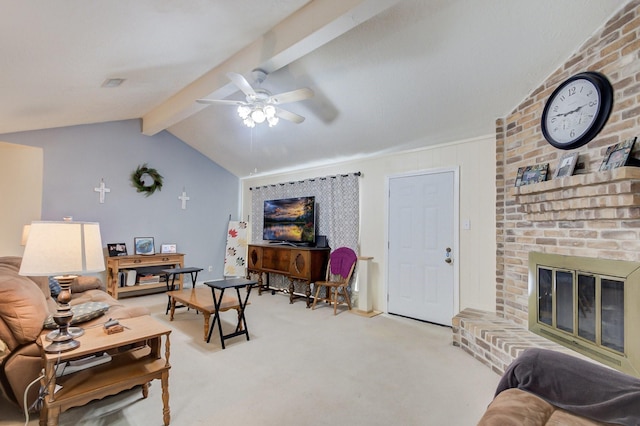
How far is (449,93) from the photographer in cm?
310

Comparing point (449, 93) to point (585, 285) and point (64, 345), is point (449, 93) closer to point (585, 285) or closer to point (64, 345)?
point (585, 285)

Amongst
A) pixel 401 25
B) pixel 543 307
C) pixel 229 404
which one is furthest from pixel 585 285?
pixel 229 404

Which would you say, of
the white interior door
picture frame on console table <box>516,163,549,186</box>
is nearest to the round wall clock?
picture frame on console table <box>516,163,549,186</box>

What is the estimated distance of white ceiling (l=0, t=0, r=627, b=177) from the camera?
210 centimetres

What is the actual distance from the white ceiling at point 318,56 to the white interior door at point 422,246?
62 centimetres

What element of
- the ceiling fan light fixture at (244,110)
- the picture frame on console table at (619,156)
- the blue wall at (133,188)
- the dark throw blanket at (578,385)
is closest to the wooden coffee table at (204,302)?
the ceiling fan light fixture at (244,110)

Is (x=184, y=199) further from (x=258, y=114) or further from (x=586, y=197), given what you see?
(x=586, y=197)

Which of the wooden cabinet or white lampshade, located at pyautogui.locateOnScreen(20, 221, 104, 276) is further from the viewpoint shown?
the wooden cabinet

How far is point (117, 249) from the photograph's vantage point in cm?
503

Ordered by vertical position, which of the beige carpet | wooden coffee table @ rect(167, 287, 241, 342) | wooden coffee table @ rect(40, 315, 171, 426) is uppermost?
wooden coffee table @ rect(40, 315, 171, 426)

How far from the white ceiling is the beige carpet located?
2.43 meters

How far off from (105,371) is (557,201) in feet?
11.0

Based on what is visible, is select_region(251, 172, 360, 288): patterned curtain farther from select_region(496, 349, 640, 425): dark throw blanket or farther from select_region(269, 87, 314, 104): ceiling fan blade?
select_region(496, 349, 640, 425): dark throw blanket

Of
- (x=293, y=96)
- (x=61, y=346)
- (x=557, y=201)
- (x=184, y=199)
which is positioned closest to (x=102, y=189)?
(x=184, y=199)
